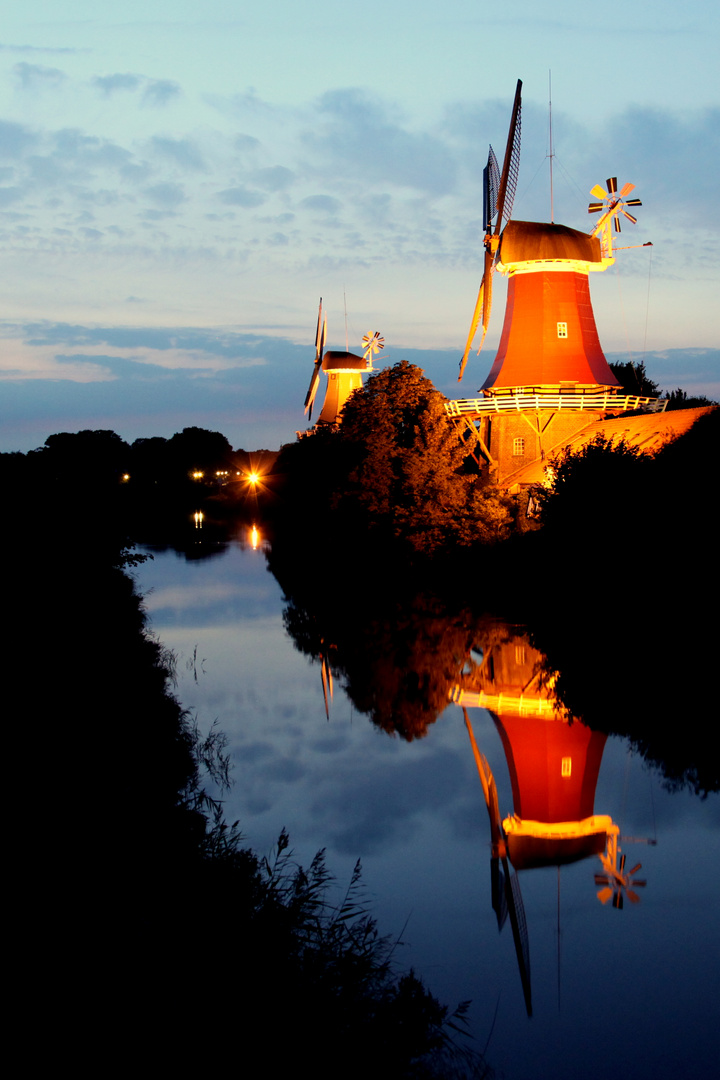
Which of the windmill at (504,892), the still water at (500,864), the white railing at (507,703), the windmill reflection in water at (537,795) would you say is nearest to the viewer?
the still water at (500,864)

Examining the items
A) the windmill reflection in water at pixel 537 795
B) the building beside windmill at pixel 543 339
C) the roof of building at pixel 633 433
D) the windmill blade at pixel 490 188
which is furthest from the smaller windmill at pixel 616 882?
the windmill blade at pixel 490 188

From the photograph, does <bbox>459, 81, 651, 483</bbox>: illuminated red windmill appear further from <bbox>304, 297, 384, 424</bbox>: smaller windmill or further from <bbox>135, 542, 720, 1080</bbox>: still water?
<bbox>304, 297, 384, 424</bbox>: smaller windmill

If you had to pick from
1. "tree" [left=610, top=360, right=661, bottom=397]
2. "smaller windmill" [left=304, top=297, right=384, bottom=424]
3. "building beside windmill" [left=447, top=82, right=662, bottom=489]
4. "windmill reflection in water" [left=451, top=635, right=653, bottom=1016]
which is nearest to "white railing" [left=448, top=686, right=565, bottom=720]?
"windmill reflection in water" [left=451, top=635, right=653, bottom=1016]

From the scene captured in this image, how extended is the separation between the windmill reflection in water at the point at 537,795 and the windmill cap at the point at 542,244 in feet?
72.7

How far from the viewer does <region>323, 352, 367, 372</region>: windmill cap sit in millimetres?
78250

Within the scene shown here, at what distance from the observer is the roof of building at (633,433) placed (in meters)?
31.1

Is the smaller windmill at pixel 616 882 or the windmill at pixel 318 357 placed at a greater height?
the windmill at pixel 318 357

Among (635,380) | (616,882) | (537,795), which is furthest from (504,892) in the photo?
(635,380)

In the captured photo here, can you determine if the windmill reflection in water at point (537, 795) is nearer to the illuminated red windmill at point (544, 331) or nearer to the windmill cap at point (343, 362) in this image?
the illuminated red windmill at point (544, 331)

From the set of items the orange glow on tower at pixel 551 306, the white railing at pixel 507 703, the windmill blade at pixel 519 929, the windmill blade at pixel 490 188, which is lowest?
the white railing at pixel 507 703

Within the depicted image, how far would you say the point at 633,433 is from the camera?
34.1 meters

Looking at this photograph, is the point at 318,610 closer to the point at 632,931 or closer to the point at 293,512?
the point at 632,931

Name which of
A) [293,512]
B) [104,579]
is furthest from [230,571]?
[293,512]

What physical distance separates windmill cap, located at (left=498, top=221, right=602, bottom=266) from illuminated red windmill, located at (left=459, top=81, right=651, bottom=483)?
1.6 inches
